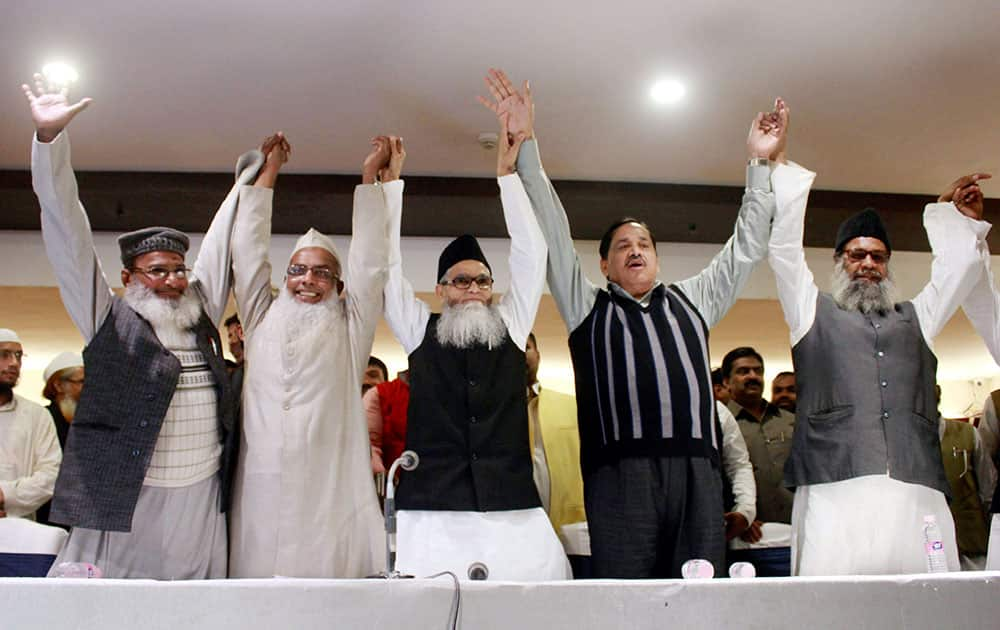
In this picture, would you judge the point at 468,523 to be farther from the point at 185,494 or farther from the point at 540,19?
the point at 540,19

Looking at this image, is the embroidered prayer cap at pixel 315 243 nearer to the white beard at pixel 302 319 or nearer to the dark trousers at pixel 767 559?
the white beard at pixel 302 319

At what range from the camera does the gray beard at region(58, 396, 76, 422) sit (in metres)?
4.36

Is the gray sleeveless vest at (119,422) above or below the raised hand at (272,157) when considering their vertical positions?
below

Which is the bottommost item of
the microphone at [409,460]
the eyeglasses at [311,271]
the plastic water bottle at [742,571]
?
the plastic water bottle at [742,571]

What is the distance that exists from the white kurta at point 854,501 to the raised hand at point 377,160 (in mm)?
1324

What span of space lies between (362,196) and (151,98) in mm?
1420

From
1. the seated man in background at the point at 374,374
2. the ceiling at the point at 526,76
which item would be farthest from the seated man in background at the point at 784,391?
the seated man in background at the point at 374,374

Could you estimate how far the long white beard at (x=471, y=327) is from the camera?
314cm

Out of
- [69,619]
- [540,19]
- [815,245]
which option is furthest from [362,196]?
[815,245]

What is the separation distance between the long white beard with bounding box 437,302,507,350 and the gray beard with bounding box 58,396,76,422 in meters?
2.09

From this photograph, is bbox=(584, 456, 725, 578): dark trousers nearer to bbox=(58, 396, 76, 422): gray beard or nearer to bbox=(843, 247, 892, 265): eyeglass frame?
bbox=(843, 247, 892, 265): eyeglass frame

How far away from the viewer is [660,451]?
296cm

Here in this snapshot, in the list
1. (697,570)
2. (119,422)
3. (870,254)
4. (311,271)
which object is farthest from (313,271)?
(870,254)

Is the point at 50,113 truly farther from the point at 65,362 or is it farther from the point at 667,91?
the point at 667,91
